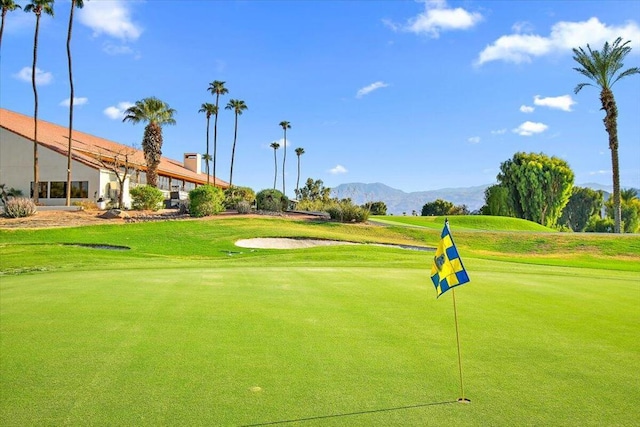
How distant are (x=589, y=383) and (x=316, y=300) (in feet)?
16.5

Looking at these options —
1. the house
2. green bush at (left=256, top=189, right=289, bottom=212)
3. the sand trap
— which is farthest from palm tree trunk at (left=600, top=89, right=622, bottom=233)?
the house

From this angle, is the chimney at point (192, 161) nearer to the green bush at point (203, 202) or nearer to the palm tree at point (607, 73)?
the green bush at point (203, 202)

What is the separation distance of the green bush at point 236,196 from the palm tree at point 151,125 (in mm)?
7286

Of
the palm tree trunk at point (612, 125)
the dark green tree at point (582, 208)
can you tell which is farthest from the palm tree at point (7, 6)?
the dark green tree at point (582, 208)

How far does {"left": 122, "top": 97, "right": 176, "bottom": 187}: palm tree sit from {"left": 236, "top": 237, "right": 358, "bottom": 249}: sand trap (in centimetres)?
1956

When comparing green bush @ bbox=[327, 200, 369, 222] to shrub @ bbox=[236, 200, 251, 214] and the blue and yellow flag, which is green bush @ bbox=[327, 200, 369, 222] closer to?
shrub @ bbox=[236, 200, 251, 214]

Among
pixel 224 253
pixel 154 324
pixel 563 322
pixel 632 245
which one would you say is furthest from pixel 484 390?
pixel 632 245

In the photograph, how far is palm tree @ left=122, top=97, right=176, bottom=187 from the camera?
46.9 metres

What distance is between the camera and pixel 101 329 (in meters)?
6.94

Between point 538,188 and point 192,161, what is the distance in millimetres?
45740

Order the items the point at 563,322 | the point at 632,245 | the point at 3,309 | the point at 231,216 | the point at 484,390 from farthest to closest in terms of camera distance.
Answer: the point at 231,216, the point at 632,245, the point at 3,309, the point at 563,322, the point at 484,390

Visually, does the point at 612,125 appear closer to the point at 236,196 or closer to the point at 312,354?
the point at 236,196

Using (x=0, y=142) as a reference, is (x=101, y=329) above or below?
below

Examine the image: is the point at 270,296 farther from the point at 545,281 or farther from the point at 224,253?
the point at 224,253
